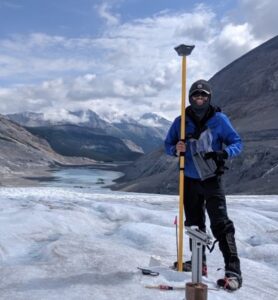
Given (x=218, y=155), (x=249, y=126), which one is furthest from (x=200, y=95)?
(x=249, y=126)

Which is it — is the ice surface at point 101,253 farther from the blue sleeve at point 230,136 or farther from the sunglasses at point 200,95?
the sunglasses at point 200,95

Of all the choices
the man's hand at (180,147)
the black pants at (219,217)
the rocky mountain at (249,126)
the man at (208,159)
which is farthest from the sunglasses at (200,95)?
the rocky mountain at (249,126)

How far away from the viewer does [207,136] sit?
6234 millimetres

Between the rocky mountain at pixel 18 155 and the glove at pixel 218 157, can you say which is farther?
the rocky mountain at pixel 18 155

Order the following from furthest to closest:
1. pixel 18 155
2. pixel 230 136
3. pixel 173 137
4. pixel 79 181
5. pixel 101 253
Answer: pixel 18 155 → pixel 79 181 → pixel 101 253 → pixel 173 137 → pixel 230 136

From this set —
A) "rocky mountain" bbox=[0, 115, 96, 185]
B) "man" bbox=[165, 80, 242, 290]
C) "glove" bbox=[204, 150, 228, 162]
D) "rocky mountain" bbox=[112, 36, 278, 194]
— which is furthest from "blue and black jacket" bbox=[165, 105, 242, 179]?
"rocky mountain" bbox=[0, 115, 96, 185]

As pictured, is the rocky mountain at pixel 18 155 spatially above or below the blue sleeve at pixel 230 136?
above

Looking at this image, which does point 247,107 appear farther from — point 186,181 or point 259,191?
point 186,181

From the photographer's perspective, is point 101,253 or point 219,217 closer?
point 219,217

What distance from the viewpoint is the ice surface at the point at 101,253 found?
5508mm

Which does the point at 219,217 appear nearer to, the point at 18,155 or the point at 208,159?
the point at 208,159

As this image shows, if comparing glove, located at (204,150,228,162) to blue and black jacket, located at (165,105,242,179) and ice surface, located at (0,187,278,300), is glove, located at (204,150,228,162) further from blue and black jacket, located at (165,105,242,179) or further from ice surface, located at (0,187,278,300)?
ice surface, located at (0,187,278,300)

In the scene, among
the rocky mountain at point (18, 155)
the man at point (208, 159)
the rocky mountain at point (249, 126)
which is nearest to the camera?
the man at point (208, 159)

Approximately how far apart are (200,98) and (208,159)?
30.9 inches
